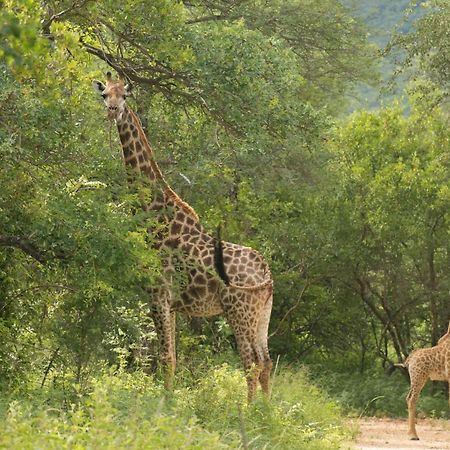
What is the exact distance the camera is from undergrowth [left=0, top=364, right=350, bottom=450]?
8.45 m

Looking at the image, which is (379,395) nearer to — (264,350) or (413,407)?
(413,407)

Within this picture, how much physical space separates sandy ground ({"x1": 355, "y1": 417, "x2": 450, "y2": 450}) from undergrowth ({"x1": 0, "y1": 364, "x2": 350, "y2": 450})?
101cm

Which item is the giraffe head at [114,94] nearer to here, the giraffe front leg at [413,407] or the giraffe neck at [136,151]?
the giraffe neck at [136,151]

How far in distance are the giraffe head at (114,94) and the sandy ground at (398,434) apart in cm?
491

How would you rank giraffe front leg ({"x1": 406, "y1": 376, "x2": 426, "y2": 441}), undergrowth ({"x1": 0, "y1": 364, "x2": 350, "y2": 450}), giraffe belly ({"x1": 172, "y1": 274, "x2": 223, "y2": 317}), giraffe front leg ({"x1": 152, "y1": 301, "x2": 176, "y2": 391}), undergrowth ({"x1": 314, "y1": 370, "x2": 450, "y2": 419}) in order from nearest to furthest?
undergrowth ({"x1": 0, "y1": 364, "x2": 350, "y2": 450}) < giraffe front leg ({"x1": 152, "y1": 301, "x2": 176, "y2": 391}) < giraffe belly ({"x1": 172, "y1": 274, "x2": 223, "y2": 317}) < giraffe front leg ({"x1": 406, "y1": 376, "x2": 426, "y2": 441}) < undergrowth ({"x1": 314, "y1": 370, "x2": 450, "y2": 419})

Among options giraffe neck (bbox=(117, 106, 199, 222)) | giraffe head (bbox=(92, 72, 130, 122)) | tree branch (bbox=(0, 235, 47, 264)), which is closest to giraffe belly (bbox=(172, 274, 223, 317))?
giraffe neck (bbox=(117, 106, 199, 222))

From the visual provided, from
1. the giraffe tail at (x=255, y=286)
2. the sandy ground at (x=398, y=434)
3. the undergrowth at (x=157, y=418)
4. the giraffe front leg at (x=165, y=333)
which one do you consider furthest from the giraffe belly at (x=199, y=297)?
the sandy ground at (x=398, y=434)

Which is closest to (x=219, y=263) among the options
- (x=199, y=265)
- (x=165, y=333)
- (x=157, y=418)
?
(x=199, y=265)

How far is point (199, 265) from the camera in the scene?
15289 millimetres

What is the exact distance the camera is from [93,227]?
41.2 feet

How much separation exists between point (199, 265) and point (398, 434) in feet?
21.9

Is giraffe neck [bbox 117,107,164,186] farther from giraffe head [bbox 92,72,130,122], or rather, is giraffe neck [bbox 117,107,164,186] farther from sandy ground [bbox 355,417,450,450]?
sandy ground [bbox 355,417,450,450]

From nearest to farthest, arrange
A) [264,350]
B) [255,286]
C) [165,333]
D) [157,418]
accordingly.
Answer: [157,418] → [165,333] → [255,286] → [264,350]

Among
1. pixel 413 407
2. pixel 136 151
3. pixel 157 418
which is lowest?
pixel 413 407
